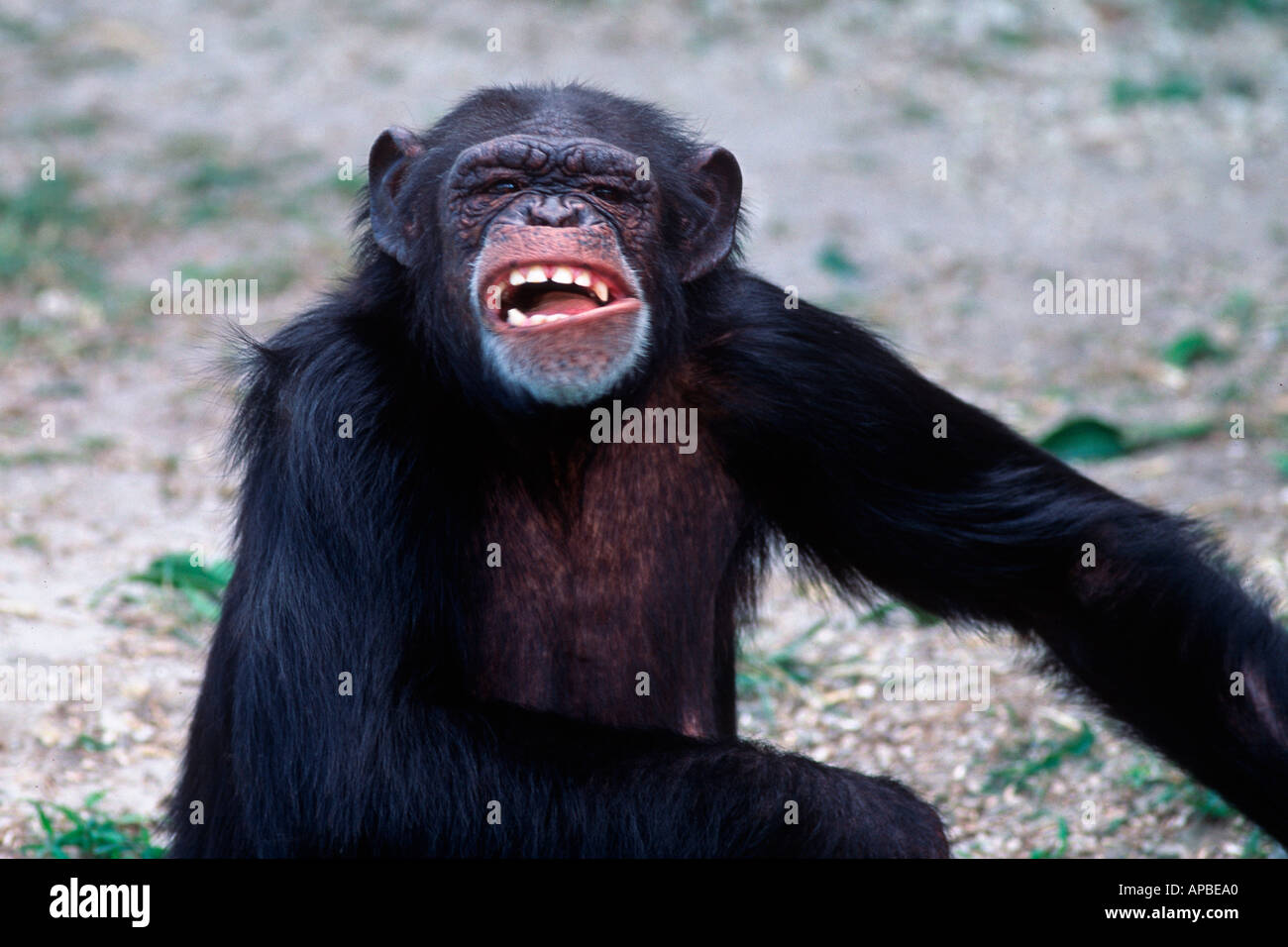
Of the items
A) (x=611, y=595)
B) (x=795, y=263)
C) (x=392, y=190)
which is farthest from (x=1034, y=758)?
(x=795, y=263)

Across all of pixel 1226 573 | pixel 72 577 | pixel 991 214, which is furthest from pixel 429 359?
pixel 991 214

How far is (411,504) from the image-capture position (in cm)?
446

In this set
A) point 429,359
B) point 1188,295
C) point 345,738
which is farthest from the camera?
point 1188,295

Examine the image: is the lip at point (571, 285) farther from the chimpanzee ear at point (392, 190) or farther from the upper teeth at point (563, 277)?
the chimpanzee ear at point (392, 190)

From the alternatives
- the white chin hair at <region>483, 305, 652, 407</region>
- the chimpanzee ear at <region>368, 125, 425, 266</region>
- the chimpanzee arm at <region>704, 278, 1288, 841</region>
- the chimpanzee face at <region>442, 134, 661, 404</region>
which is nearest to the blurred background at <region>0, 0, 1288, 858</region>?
the chimpanzee arm at <region>704, 278, 1288, 841</region>

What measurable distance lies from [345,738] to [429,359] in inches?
41.3

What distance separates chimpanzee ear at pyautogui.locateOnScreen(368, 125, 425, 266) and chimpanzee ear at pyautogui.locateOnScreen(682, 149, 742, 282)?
76 cm

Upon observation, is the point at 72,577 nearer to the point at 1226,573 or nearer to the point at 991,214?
the point at 1226,573

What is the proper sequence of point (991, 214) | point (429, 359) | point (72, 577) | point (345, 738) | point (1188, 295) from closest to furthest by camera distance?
point (345, 738) → point (429, 359) → point (72, 577) → point (1188, 295) → point (991, 214)

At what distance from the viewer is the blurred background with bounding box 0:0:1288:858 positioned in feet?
20.2

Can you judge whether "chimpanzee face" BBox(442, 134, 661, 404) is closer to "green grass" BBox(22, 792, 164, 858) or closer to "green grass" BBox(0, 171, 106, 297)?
"green grass" BBox(22, 792, 164, 858)

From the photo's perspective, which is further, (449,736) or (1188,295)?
(1188,295)

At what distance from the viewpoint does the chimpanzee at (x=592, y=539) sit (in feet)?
13.9

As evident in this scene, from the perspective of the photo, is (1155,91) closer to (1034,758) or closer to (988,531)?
(1034,758)
